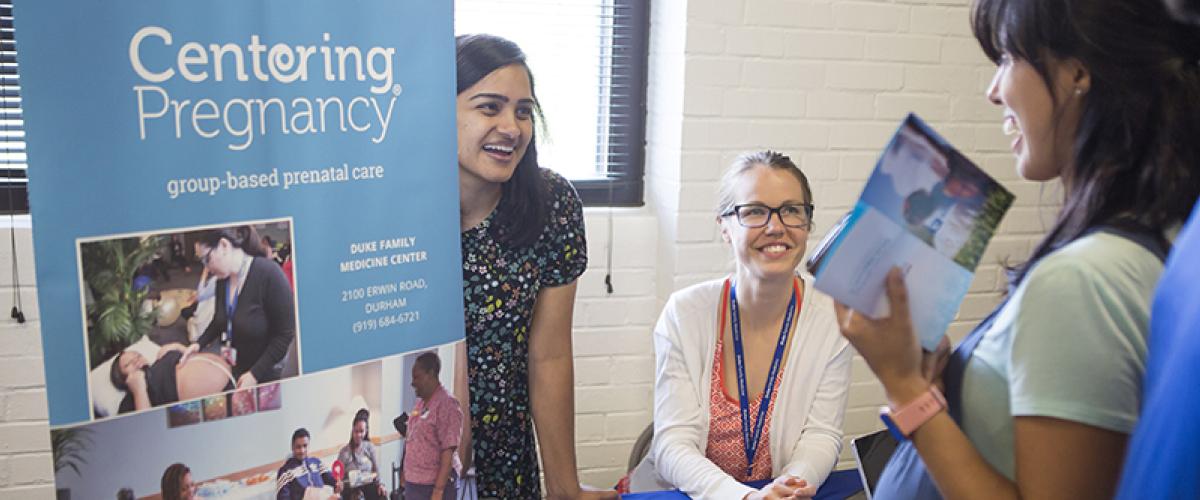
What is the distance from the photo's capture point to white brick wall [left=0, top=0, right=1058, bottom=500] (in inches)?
105

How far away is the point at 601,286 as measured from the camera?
9.15ft

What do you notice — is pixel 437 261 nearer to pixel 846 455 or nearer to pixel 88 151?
pixel 88 151

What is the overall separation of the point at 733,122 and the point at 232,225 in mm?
1718

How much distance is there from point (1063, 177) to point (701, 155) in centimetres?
172

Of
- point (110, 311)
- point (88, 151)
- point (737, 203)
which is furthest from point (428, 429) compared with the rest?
point (737, 203)

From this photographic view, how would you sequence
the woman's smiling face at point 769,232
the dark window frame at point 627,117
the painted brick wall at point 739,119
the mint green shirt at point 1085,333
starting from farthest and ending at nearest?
1. the dark window frame at point 627,117
2. the painted brick wall at point 739,119
3. the woman's smiling face at point 769,232
4. the mint green shirt at point 1085,333

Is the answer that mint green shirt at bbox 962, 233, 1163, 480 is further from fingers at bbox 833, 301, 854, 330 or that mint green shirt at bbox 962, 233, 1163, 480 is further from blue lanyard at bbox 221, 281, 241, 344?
blue lanyard at bbox 221, 281, 241, 344

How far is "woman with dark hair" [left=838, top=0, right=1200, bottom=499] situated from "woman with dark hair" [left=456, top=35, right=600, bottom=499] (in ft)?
3.17

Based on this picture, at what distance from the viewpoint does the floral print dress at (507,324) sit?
1.85 metres

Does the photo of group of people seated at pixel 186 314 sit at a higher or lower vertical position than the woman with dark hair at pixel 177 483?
higher

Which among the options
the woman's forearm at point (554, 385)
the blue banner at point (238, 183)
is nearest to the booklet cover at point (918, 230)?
the blue banner at point (238, 183)

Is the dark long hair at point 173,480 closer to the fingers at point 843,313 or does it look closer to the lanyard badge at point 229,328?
the lanyard badge at point 229,328

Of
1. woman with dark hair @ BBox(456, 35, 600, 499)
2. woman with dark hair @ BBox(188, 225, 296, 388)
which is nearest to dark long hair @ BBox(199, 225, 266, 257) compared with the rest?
woman with dark hair @ BBox(188, 225, 296, 388)

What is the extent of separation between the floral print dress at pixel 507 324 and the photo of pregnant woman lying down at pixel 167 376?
609mm
